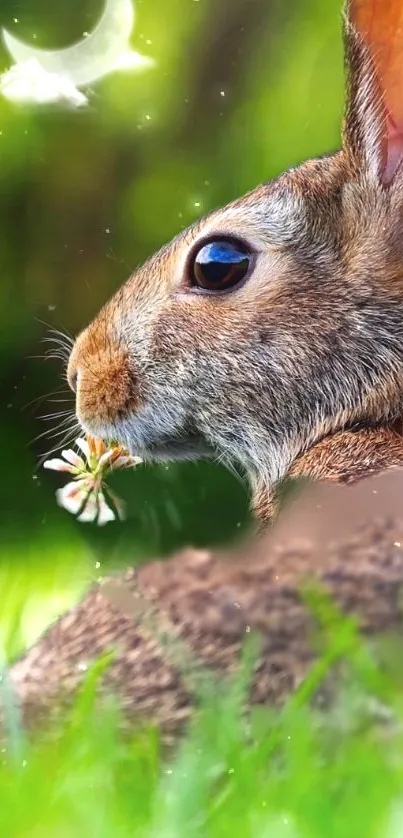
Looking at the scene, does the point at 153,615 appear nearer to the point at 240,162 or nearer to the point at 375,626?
the point at 375,626

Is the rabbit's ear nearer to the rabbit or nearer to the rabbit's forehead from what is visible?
the rabbit's forehead

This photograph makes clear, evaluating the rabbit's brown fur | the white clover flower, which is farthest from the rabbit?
the white clover flower

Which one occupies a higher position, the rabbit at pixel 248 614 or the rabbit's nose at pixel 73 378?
the rabbit's nose at pixel 73 378

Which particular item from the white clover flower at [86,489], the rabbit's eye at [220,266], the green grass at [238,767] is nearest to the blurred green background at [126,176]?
the white clover flower at [86,489]

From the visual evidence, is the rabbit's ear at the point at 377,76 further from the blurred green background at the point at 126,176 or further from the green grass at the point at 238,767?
the green grass at the point at 238,767

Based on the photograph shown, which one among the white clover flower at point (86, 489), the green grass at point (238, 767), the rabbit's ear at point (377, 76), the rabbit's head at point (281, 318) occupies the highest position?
the rabbit's ear at point (377, 76)

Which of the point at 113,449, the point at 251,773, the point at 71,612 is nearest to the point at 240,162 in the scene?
the point at 113,449
